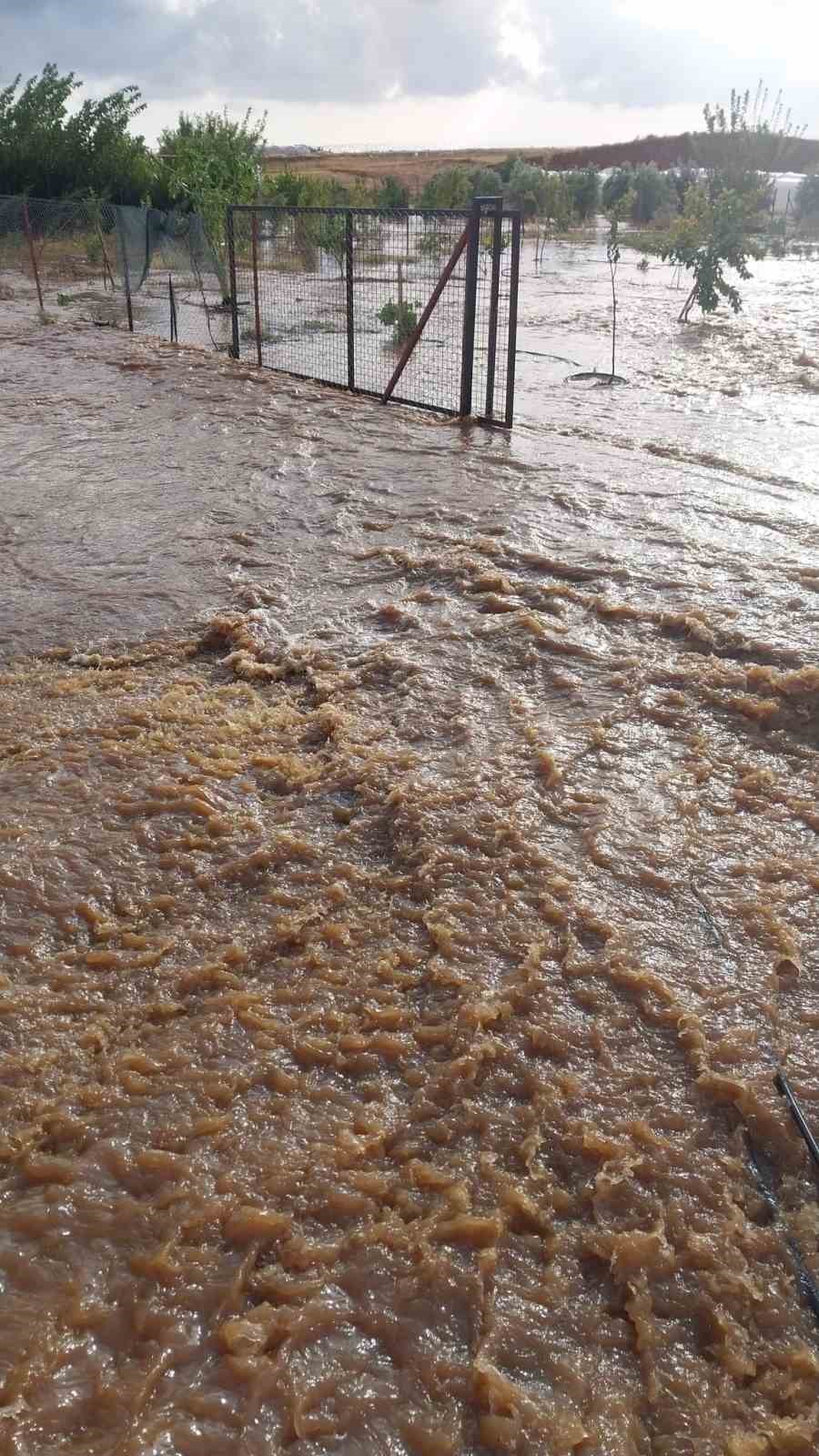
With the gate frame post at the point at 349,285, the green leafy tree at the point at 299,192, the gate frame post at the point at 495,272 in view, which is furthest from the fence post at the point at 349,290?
the green leafy tree at the point at 299,192

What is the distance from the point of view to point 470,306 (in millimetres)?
8562

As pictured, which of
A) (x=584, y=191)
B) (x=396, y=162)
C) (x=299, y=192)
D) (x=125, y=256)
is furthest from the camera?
(x=396, y=162)

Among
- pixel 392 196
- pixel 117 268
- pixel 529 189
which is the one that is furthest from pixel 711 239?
pixel 529 189

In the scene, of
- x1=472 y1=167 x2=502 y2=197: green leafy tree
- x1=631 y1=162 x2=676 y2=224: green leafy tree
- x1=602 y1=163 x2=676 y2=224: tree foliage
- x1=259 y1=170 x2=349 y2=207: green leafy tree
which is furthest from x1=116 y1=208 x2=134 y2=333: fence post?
x1=631 y1=162 x2=676 y2=224: green leafy tree

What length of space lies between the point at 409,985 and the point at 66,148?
2763cm

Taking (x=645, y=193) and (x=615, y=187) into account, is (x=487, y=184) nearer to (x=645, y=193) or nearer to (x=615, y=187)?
(x=645, y=193)

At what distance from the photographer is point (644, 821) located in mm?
3754

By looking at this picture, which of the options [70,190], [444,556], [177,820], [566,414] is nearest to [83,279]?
[70,190]

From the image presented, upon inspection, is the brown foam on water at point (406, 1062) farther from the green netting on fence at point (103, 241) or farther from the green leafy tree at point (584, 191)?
the green leafy tree at point (584, 191)

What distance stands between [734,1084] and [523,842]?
45.7 inches

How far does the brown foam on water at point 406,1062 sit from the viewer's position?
2055mm

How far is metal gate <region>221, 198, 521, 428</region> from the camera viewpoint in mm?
8711

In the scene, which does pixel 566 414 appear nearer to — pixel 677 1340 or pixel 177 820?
pixel 177 820

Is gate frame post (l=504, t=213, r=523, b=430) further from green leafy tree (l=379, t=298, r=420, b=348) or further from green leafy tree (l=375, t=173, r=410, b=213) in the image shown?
green leafy tree (l=375, t=173, r=410, b=213)
